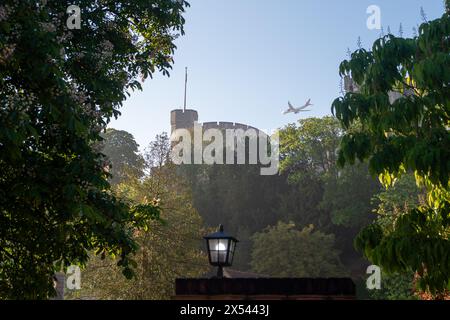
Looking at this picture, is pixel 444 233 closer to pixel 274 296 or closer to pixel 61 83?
pixel 274 296

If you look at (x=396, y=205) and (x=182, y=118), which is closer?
(x=396, y=205)

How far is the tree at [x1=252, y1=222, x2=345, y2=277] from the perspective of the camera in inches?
1956

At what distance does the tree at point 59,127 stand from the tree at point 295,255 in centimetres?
3816

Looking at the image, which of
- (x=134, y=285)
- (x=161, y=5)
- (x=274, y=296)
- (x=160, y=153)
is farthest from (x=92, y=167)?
(x=160, y=153)

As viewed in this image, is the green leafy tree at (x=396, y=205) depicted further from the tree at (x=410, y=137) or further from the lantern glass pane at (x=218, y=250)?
the tree at (x=410, y=137)

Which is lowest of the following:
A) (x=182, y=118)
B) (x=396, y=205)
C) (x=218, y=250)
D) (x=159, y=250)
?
(x=218, y=250)

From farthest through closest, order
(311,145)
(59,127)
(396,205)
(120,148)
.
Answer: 1. (120,148)
2. (311,145)
3. (396,205)
4. (59,127)

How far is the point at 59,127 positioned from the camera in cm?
960

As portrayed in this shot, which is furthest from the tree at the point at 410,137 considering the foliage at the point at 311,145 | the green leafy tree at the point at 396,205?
the foliage at the point at 311,145

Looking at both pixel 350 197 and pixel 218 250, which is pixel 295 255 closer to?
pixel 350 197

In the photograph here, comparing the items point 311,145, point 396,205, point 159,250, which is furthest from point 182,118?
point 159,250

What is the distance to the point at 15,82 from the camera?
938cm

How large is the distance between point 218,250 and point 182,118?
9648cm

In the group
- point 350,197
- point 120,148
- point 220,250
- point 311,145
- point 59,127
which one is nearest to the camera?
point 59,127
